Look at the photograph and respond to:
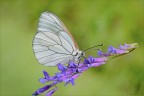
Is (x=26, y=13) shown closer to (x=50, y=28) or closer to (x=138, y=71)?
(x=138, y=71)

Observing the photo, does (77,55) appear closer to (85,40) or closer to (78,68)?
(78,68)

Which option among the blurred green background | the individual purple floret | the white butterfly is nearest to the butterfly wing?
the white butterfly

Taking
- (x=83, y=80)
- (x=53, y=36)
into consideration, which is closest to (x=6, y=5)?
(x=83, y=80)

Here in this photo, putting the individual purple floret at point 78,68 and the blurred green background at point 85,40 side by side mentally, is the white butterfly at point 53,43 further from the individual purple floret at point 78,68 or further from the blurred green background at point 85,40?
the blurred green background at point 85,40

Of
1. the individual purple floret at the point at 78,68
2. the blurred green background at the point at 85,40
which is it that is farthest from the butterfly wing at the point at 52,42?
the blurred green background at the point at 85,40

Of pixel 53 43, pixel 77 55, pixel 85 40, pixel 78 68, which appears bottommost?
pixel 78 68

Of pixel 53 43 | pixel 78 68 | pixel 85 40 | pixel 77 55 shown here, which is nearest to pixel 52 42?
pixel 53 43
